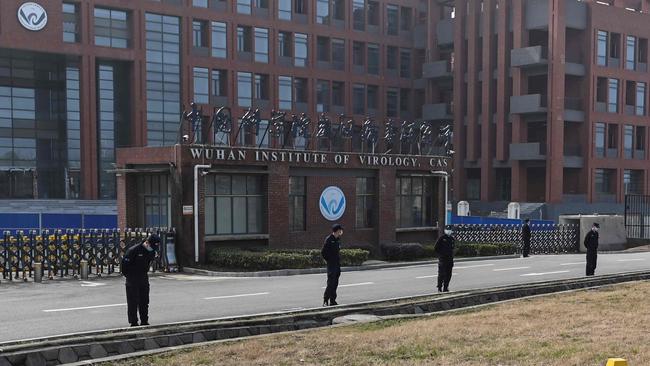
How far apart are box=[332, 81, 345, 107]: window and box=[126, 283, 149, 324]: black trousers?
2106 inches

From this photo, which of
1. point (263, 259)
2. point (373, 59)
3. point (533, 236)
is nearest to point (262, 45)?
point (373, 59)

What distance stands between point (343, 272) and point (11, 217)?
16.7 metres

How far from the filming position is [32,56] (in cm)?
5381

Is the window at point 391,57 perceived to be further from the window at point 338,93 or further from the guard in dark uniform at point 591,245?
the guard in dark uniform at point 591,245

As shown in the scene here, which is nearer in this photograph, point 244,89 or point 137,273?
point 137,273

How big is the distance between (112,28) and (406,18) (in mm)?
28079

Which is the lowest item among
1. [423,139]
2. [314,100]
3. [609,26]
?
[423,139]

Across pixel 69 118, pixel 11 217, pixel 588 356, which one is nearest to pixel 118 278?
pixel 11 217

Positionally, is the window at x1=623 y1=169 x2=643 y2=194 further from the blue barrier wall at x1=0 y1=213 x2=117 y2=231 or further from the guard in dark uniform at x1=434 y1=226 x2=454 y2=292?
the guard in dark uniform at x1=434 y1=226 x2=454 y2=292

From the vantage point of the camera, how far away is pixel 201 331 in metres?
12.0

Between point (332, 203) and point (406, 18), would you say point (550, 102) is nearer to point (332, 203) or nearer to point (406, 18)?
point (406, 18)

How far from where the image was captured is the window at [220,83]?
59.2m

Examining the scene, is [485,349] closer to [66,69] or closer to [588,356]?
[588,356]

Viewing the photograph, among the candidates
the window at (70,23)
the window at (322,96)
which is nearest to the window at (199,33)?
the window at (70,23)
